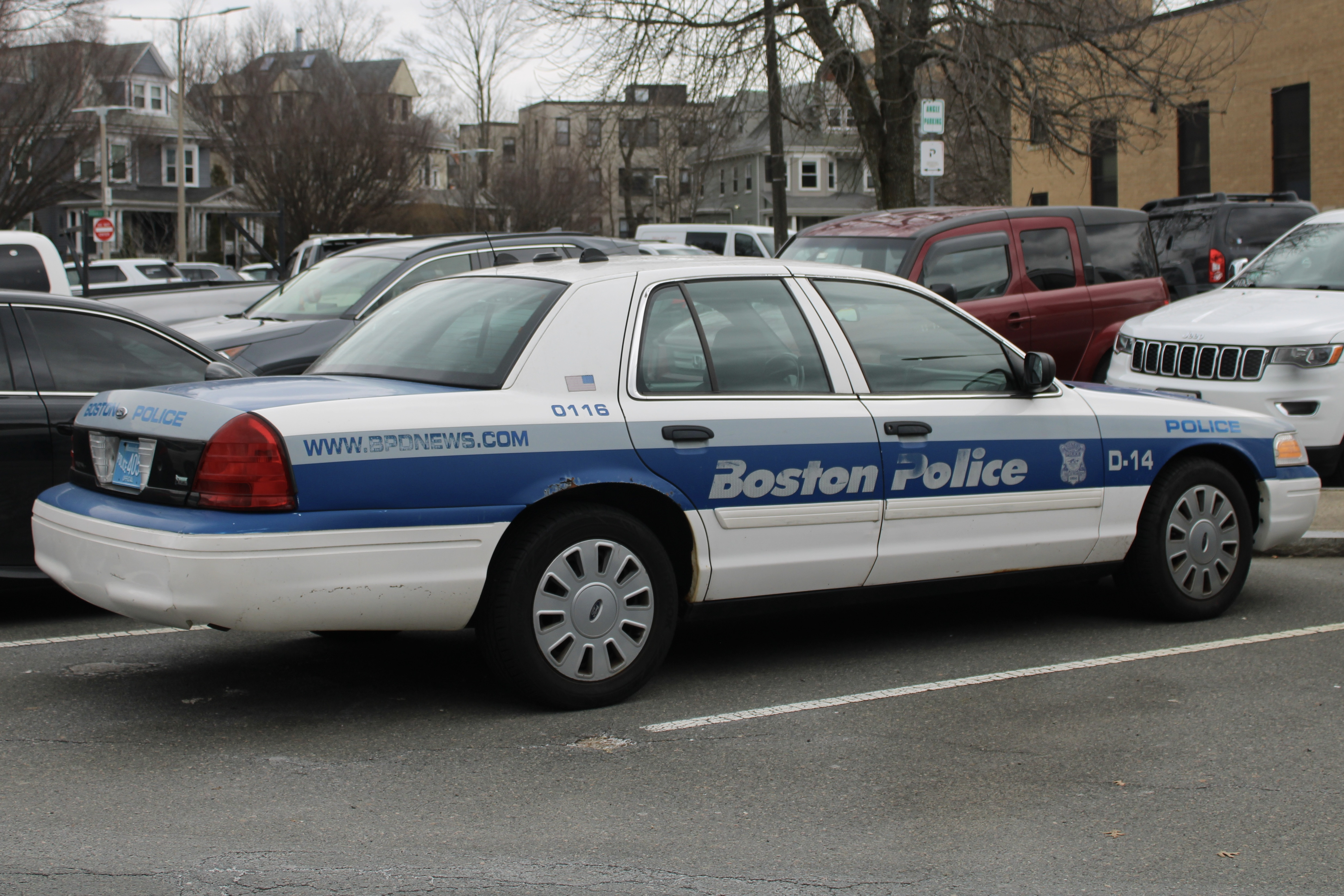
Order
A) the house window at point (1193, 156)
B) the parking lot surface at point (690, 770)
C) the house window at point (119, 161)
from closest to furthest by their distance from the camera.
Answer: the parking lot surface at point (690, 770)
the house window at point (1193, 156)
the house window at point (119, 161)

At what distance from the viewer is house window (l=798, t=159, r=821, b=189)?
78625 millimetres

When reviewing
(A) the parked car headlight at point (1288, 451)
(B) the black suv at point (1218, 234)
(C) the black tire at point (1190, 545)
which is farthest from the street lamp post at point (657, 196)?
(C) the black tire at point (1190, 545)

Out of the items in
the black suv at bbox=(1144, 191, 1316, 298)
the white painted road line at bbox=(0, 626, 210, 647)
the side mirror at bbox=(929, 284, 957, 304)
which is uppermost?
the black suv at bbox=(1144, 191, 1316, 298)

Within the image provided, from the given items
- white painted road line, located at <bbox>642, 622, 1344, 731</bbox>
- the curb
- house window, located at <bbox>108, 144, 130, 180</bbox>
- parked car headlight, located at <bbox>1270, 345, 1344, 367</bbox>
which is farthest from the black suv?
house window, located at <bbox>108, 144, 130, 180</bbox>

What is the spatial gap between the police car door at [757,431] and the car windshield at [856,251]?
5355 millimetres

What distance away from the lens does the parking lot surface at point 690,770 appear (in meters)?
3.78

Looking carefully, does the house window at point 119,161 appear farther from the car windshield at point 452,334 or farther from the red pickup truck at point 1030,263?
the car windshield at point 452,334

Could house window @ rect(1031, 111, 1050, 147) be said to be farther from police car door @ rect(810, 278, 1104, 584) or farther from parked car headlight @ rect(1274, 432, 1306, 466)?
police car door @ rect(810, 278, 1104, 584)

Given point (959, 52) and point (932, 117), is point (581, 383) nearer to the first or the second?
point (932, 117)

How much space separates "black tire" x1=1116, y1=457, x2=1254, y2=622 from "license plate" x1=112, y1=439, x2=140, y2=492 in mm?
4152

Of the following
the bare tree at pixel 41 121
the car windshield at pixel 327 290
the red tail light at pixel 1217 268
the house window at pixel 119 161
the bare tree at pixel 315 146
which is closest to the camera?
the car windshield at pixel 327 290

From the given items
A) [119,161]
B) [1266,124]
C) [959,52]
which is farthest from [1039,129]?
[119,161]

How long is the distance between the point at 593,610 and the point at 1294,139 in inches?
1198

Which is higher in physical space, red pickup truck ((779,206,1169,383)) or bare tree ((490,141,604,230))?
bare tree ((490,141,604,230))
